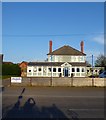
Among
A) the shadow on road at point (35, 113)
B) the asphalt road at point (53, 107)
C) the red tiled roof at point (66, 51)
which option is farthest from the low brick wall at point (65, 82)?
the red tiled roof at point (66, 51)

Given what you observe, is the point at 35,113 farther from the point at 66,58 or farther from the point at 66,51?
the point at 66,51

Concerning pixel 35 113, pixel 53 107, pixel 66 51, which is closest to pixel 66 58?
pixel 66 51

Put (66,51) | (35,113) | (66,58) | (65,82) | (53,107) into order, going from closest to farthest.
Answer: (35,113), (53,107), (65,82), (66,58), (66,51)

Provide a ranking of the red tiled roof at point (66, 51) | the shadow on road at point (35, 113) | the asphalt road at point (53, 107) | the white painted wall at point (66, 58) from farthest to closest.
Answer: the red tiled roof at point (66, 51)
the white painted wall at point (66, 58)
the asphalt road at point (53, 107)
the shadow on road at point (35, 113)

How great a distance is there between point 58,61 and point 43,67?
8.86m

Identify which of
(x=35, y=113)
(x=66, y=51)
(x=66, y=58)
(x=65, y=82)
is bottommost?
(x=35, y=113)

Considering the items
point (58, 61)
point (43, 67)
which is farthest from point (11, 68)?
point (58, 61)

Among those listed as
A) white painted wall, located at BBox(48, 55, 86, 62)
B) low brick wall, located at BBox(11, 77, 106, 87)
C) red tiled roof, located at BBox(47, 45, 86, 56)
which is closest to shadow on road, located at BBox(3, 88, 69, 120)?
low brick wall, located at BBox(11, 77, 106, 87)

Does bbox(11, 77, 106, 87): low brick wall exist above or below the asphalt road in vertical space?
above

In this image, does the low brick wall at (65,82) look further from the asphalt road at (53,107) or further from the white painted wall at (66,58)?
the white painted wall at (66,58)

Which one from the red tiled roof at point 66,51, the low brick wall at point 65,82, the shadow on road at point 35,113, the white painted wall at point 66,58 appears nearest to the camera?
the shadow on road at point 35,113

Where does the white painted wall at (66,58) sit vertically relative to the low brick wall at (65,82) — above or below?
above

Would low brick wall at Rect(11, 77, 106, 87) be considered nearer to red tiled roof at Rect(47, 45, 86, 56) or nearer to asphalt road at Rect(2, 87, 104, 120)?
asphalt road at Rect(2, 87, 104, 120)

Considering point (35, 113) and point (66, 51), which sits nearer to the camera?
point (35, 113)
